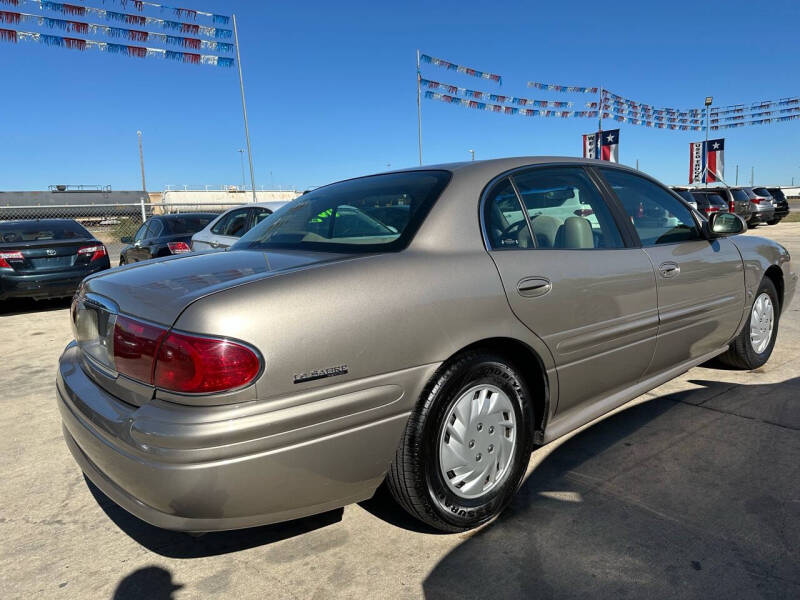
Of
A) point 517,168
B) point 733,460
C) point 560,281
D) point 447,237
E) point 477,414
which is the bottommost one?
point 733,460

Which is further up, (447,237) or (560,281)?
(447,237)

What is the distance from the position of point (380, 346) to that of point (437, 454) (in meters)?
0.52

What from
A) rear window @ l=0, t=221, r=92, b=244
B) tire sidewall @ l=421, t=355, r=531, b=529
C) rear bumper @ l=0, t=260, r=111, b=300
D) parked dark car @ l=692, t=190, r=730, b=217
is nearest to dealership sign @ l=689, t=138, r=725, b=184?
parked dark car @ l=692, t=190, r=730, b=217

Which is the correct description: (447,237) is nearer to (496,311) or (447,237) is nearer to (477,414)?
(496,311)

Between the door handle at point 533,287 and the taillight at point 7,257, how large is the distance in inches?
289

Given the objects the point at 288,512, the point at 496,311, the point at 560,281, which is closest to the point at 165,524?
the point at 288,512

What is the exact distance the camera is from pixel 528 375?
98.5 inches

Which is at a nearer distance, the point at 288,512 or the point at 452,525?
the point at 288,512

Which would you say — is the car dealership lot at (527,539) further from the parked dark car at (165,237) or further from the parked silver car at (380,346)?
the parked dark car at (165,237)

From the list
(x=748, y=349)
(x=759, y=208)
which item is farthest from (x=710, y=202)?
(x=748, y=349)

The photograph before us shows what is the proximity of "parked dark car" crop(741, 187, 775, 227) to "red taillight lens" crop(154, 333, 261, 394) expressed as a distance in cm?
2417

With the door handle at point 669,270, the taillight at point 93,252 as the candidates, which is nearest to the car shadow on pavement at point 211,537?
the door handle at point 669,270

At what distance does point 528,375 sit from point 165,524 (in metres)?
1.53

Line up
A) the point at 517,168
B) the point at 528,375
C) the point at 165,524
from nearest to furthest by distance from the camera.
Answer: the point at 165,524
the point at 528,375
the point at 517,168
